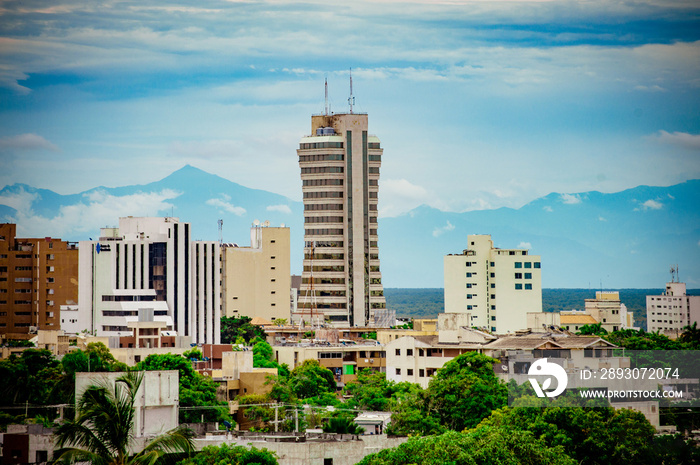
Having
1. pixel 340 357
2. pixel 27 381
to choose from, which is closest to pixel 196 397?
pixel 27 381

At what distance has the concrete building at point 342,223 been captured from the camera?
589ft

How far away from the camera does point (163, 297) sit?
16338 centimetres

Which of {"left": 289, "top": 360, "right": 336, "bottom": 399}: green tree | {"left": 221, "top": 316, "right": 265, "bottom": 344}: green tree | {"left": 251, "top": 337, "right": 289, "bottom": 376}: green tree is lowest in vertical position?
{"left": 289, "top": 360, "right": 336, "bottom": 399}: green tree

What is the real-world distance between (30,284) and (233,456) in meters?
136

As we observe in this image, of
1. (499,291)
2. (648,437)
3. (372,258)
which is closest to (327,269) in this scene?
(372,258)

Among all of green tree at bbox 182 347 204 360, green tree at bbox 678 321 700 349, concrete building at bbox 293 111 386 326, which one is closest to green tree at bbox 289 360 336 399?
green tree at bbox 182 347 204 360

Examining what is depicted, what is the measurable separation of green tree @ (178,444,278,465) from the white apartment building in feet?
359

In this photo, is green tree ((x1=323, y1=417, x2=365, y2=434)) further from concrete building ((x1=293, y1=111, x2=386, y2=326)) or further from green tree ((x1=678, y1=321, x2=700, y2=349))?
concrete building ((x1=293, y1=111, x2=386, y2=326))

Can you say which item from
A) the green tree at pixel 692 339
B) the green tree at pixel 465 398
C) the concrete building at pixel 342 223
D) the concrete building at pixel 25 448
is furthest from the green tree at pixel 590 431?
the concrete building at pixel 342 223

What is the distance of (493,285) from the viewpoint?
600 feet

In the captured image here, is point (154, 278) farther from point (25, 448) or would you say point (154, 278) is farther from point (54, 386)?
point (25, 448)

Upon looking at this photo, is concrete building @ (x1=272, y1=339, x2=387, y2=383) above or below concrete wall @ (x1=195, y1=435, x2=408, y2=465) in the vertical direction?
above

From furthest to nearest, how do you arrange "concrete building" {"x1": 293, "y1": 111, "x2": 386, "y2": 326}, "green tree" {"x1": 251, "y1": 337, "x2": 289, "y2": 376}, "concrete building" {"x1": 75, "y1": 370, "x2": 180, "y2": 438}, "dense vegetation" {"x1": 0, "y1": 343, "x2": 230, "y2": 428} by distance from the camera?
"concrete building" {"x1": 293, "y1": 111, "x2": 386, "y2": 326}, "green tree" {"x1": 251, "y1": 337, "x2": 289, "y2": 376}, "dense vegetation" {"x1": 0, "y1": 343, "x2": 230, "y2": 428}, "concrete building" {"x1": 75, "y1": 370, "x2": 180, "y2": 438}

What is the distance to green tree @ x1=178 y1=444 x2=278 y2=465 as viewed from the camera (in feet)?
143
